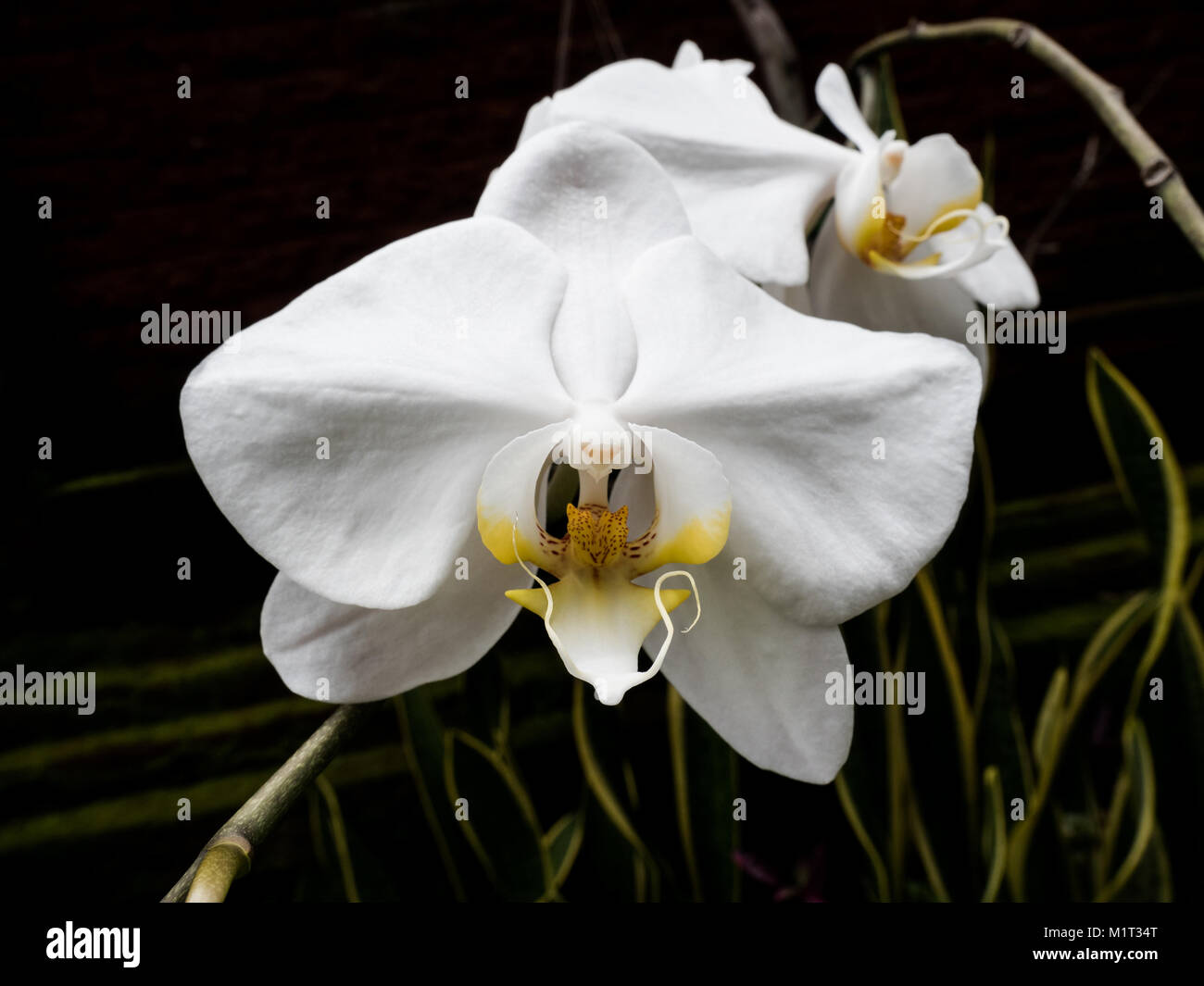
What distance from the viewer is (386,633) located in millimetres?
312

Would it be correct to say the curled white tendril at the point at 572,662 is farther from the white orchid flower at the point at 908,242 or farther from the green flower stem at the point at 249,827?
the white orchid flower at the point at 908,242

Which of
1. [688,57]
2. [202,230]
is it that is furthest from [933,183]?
[202,230]

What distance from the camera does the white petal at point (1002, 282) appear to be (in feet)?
1.57

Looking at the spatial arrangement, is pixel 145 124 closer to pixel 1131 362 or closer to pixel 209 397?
pixel 209 397

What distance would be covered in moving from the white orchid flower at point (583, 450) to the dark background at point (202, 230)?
0.75 m

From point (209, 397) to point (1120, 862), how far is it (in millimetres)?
780

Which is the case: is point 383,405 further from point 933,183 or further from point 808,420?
point 933,183

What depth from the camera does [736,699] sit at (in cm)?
33

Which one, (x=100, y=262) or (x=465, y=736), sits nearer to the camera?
(x=465, y=736)

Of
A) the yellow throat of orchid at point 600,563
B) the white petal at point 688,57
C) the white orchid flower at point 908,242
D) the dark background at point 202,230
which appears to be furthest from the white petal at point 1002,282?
the dark background at point 202,230

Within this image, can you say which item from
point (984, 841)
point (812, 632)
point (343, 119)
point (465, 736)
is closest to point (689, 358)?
point (812, 632)

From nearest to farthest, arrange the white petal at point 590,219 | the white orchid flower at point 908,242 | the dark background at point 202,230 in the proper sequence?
1. the white petal at point 590,219
2. the white orchid flower at point 908,242
3. the dark background at point 202,230

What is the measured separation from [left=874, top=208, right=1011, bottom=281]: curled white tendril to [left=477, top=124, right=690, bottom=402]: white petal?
0.53 ft

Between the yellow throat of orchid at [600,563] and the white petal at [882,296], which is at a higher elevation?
the white petal at [882,296]
